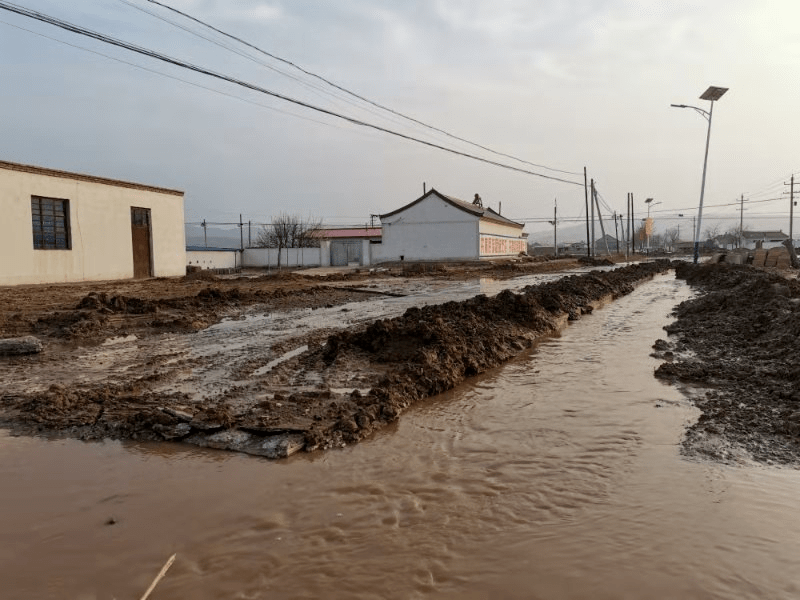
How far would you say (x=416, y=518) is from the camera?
Answer: 12.6 feet

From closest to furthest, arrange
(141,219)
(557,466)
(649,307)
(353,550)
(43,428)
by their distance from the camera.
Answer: (353,550)
(557,466)
(43,428)
(649,307)
(141,219)

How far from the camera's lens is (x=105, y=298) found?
14.2 meters

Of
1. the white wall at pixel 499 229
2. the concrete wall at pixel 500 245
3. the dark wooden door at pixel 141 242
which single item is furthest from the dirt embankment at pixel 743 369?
the concrete wall at pixel 500 245

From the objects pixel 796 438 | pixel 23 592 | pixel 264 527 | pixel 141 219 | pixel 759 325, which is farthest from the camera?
pixel 141 219

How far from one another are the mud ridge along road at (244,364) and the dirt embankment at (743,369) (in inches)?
103

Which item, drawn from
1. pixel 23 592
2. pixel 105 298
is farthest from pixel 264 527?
pixel 105 298

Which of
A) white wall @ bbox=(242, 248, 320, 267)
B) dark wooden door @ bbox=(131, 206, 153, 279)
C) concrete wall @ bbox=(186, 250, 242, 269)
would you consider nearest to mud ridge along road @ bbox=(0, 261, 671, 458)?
dark wooden door @ bbox=(131, 206, 153, 279)

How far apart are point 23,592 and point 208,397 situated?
345 centimetres

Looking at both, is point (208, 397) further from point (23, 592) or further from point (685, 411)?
point (685, 411)

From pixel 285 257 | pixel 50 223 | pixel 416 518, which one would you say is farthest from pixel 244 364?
pixel 285 257

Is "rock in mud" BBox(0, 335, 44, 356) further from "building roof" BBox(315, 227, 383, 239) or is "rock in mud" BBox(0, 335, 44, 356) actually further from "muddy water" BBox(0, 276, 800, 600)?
"building roof" BBox(315, 227, 383, 239)

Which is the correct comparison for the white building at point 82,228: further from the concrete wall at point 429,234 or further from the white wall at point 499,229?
the white wall at point 499,229

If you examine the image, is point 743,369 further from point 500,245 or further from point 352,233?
point 352,233

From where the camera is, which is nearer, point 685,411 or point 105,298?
point 685,411
